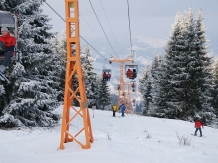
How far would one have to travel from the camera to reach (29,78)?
1583 centimetres

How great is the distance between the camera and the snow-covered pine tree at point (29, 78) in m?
14.5

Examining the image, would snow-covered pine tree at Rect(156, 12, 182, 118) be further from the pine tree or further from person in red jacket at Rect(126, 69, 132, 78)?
person in red jacket at Rect(126, 69, 132, 78)

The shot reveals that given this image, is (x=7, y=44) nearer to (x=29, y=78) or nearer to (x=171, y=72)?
(x=29, y=78)

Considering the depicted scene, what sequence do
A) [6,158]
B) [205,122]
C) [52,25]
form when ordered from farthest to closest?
[205,122] < [52,25] < [6,158]

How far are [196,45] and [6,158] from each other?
2620 cm

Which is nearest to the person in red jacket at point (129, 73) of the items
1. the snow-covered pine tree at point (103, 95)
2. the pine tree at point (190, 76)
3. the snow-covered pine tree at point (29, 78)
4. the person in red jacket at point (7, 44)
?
the pine tree at point (190, 76)

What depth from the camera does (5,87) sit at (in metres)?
15.5

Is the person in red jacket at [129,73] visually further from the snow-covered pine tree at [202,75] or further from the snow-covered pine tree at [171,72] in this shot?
the snow-covered pine tree at [202,75]

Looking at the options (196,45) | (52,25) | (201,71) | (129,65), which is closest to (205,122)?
(201,71)

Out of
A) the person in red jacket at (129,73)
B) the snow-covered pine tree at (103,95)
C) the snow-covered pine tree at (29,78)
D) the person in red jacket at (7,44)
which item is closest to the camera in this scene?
the person in red jacket at (7,44)

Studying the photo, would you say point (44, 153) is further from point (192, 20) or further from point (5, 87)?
point (192, 20)

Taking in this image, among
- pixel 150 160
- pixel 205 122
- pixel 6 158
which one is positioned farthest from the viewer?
pixel 205 122

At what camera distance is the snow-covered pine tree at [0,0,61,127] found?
1448 centimetres

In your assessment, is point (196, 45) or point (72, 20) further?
point (196, 45)
